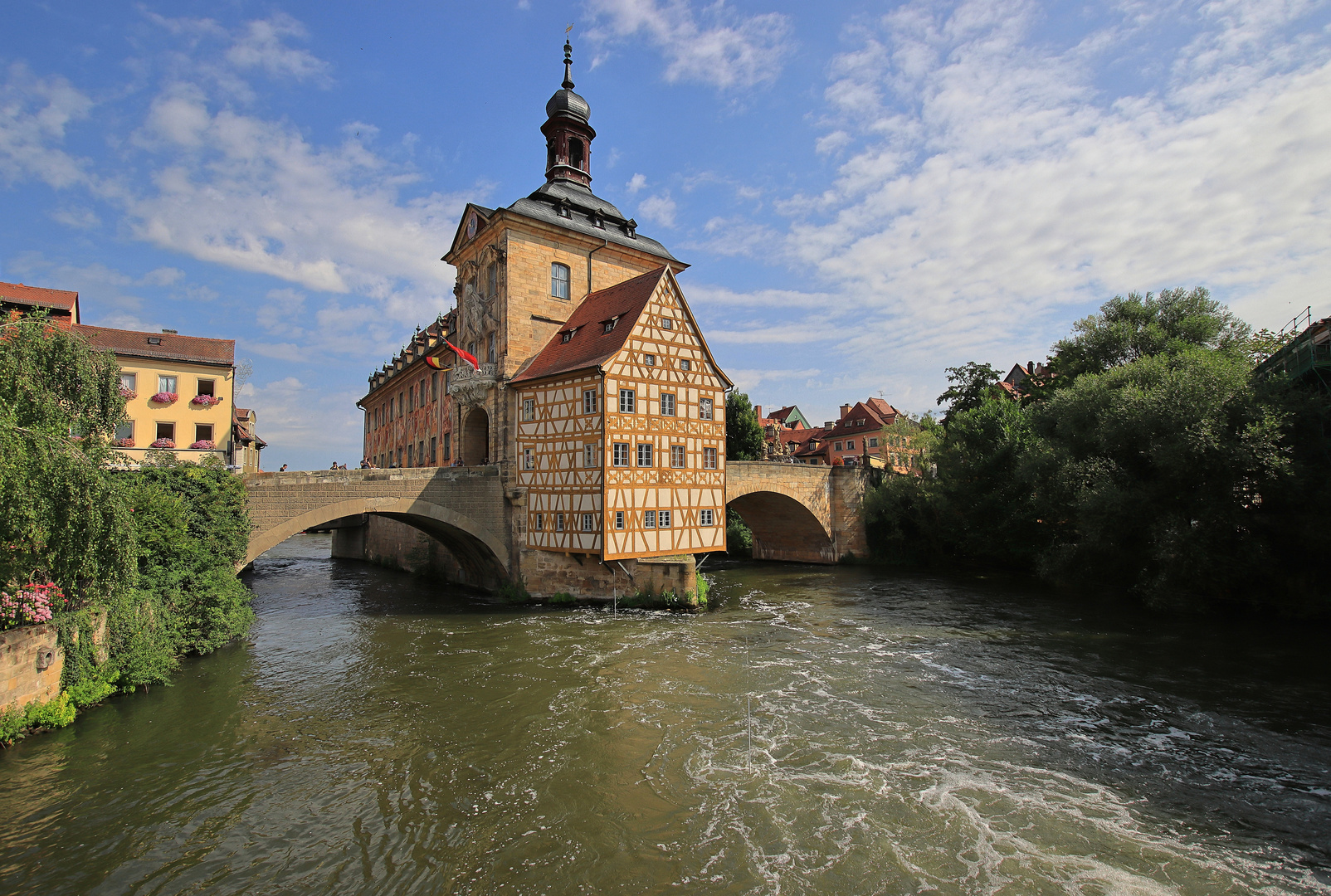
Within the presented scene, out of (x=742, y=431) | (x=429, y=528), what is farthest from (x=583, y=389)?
(x=742, y=431)

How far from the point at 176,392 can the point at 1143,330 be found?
33930 millimetres

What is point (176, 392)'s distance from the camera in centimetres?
1803

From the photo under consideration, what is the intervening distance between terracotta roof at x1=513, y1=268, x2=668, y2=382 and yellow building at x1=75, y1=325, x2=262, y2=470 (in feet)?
26.9

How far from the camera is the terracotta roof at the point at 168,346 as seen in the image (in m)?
17.7

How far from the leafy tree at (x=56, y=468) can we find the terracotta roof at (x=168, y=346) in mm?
10704

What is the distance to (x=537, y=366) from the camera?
64.1 ft

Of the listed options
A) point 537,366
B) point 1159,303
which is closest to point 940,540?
point 1159,303

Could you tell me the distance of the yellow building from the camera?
693 inches

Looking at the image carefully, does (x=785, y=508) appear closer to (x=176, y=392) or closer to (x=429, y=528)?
(x=429, y=528)

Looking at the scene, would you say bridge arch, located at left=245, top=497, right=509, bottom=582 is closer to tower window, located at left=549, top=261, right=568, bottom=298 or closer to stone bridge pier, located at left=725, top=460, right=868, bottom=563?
tower window, located at left=549, top=261, right=568, bottom=298

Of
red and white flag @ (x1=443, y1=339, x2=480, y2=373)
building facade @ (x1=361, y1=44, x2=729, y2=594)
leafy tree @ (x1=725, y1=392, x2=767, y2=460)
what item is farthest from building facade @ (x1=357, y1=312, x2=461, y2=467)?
leafy tree @ (x1=725, y1=392, x2=767, y2=460)

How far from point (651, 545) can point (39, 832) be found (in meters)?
12.9

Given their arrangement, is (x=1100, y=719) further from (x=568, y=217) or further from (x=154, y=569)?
(x=568, y=217)

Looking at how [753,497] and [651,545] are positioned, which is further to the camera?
[753,497]
